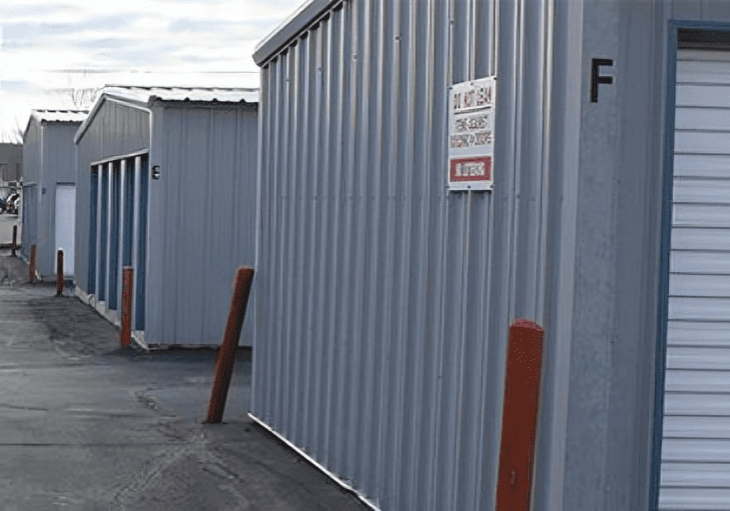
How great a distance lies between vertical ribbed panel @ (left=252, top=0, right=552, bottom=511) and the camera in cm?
720

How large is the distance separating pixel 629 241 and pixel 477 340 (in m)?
1.23

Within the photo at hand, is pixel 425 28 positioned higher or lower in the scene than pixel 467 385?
higher

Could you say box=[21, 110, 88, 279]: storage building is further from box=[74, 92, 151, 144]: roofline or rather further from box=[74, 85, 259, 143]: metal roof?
box=[74, 85, 259, 143]: metal roof

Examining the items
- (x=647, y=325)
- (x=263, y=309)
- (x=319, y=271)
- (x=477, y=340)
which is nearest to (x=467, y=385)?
(x=477, y=340)

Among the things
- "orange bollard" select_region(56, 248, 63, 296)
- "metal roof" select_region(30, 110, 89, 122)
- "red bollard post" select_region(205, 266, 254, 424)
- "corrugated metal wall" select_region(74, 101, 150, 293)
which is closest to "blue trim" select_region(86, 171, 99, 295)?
"corrugated metal wall" select_region(74, 101, 150, 293)

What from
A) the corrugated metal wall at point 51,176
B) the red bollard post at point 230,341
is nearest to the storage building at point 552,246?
the red bollard post at point 230,341

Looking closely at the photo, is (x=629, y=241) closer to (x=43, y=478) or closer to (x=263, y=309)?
(x=43, y=478)

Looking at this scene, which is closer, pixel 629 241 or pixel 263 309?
pixel 629 241

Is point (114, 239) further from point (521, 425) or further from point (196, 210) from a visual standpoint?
point (521, 425)

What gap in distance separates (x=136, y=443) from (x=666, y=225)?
244 inches

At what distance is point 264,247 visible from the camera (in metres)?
12.7

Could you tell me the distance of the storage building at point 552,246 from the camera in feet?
21.4

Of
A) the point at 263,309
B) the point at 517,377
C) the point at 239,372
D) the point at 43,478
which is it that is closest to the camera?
the point at 517,377

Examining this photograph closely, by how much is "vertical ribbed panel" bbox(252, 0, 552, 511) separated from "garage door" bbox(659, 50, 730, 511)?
0.62 metres
